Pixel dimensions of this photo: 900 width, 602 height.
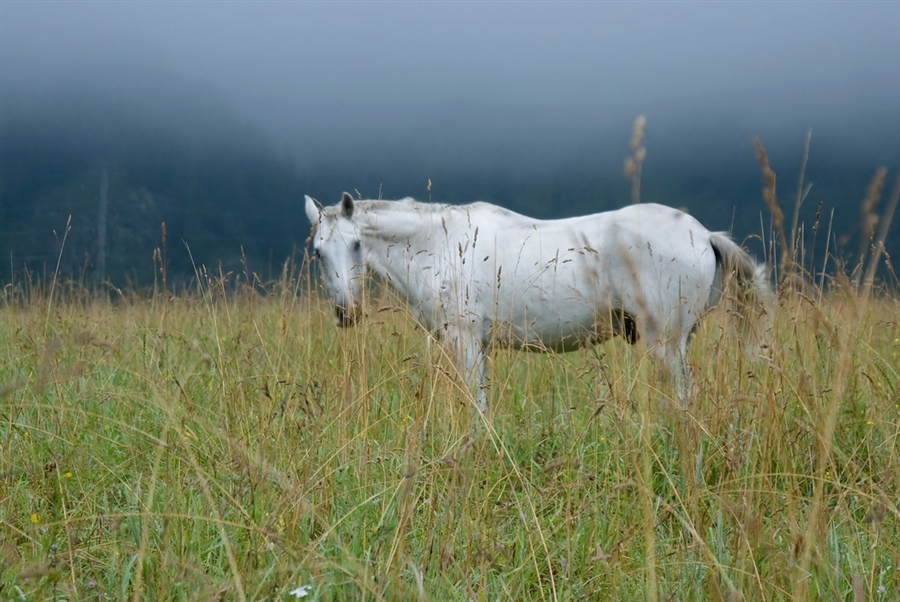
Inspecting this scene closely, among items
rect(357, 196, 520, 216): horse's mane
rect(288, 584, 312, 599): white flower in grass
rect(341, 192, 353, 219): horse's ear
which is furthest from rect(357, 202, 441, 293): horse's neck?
rect(288, 584, 312, 599): white flower in grass

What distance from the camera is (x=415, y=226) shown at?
5051 millimetres

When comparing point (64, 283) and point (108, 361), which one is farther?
point (64, 283)

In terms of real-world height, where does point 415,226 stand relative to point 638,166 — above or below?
below

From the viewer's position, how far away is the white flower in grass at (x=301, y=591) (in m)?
1.37

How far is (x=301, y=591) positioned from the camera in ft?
4.52

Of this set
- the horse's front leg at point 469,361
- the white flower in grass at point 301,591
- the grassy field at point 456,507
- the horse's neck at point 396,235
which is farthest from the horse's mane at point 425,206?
the white flower in grass at point 301,591

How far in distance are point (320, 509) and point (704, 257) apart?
3427 mm

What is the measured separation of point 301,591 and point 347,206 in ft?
12.2

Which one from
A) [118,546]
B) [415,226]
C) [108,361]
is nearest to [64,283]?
[108,361]

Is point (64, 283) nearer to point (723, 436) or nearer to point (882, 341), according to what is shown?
point (723, 436)

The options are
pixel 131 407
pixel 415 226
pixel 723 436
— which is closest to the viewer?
pixel 723 436

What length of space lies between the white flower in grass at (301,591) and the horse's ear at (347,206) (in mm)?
3590

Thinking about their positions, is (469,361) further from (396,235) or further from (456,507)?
(456,507)

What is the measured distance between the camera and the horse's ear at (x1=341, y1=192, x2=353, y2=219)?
4.77 metres
